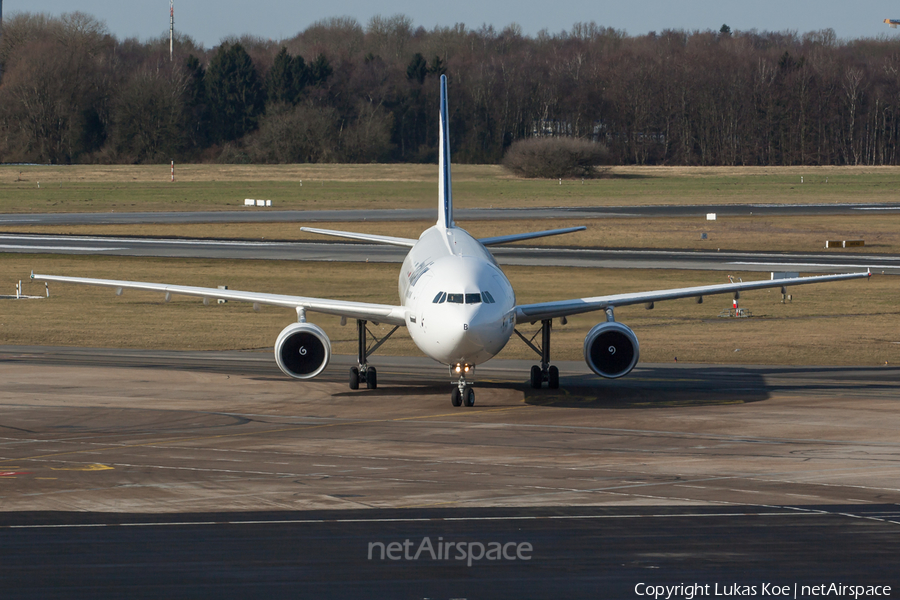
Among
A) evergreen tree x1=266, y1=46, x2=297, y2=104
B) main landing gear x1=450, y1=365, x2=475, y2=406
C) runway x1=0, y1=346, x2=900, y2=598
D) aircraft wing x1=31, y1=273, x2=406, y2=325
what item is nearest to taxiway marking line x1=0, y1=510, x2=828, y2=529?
runway x1=0, y1=346, x2=900, y2=598

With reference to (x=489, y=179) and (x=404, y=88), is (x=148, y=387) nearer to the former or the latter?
(x=489, y=179)

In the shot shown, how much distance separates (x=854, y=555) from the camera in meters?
14.3

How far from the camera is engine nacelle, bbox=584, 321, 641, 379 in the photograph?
29141 millimetres

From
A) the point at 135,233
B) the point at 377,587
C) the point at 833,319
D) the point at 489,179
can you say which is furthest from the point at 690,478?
the point at 489,179

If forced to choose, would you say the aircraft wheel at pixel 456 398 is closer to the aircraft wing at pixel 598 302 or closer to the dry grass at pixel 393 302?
the aircraft wing at pixel 598 302

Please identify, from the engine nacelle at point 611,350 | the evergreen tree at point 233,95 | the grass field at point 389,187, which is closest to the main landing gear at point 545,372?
the engine nacelle at point 611,350

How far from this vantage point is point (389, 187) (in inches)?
4909

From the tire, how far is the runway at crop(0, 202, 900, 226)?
180ft

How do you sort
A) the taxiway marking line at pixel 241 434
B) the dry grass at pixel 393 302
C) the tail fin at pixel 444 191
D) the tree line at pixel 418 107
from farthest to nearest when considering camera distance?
1. the tree line at pixel 418 107
2. the dry grass at pixel 393 302
3. the tail fin at pixel 444 191
4. the taxiway marking line at pixel 241 434

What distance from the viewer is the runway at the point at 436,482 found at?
1362 cm

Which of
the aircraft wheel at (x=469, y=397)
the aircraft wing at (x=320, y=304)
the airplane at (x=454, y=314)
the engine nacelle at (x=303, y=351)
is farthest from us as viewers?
the aircraft wing at (x=320, y=304)

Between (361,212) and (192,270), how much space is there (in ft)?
128

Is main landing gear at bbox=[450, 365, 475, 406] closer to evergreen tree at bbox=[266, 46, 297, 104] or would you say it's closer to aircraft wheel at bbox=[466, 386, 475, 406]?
aircraft wheel at bbox=[466, 386, 475, 406]

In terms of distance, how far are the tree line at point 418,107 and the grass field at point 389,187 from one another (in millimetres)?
16116
